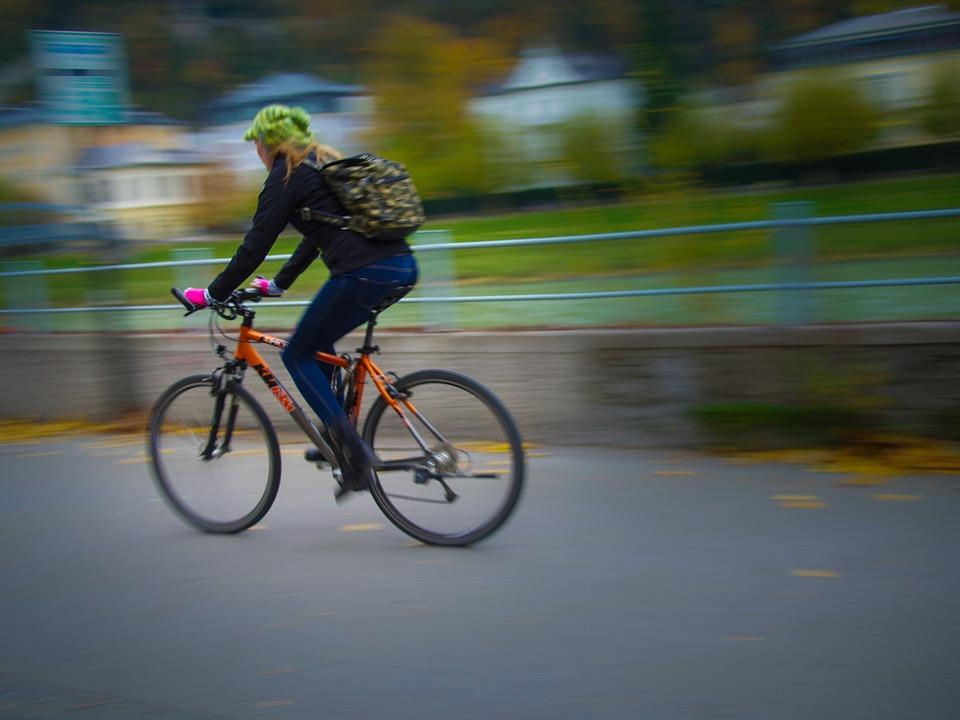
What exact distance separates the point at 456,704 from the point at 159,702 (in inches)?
36.1

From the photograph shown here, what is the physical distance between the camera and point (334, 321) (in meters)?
4.17

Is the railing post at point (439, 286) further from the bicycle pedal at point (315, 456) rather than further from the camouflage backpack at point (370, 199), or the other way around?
the camouflage backpack at point (370, 199)

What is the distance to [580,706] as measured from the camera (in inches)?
112

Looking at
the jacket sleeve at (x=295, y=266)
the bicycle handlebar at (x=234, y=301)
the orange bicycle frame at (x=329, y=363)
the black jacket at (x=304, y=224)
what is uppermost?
the black jacket at (x=304, y=224)

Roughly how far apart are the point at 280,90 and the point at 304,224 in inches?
485

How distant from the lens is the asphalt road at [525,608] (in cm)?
295

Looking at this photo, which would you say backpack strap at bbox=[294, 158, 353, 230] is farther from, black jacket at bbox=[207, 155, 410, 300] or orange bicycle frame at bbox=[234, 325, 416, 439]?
orange bicycle frame at bbox=[234, 325, 416, 439]

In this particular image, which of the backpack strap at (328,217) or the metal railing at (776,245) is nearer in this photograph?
the backpack strap at (328,217)

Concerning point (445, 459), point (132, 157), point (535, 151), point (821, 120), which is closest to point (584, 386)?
point (445, 459)

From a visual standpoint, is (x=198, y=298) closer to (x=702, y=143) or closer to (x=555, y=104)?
(x=702, y=143)

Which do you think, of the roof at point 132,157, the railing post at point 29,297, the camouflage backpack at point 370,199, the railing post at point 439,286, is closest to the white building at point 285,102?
the roof at point 132,157

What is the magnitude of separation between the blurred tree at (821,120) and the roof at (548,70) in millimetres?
2694

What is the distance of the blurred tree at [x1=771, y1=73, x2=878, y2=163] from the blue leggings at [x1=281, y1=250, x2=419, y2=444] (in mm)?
5840

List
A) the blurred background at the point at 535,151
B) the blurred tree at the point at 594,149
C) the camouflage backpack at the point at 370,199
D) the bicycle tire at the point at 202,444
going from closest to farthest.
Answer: the camouflage backpack at the point at 370,199 → the bicycle tire at the point at 202,444 → the blurred background at the point at 535,151 → the blurred tree at the point at 594,149
